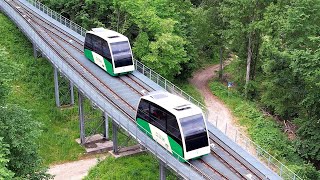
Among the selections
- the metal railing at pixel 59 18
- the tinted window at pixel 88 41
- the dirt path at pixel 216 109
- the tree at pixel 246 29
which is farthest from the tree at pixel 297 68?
the metal railing at pixel 59 18

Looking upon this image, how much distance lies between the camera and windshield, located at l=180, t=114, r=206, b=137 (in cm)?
2434

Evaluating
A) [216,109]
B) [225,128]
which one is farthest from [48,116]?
[216,109]

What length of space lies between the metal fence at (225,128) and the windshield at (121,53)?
101 inches

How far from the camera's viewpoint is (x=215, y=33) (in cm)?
5322

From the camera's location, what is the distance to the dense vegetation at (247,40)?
35781 mm

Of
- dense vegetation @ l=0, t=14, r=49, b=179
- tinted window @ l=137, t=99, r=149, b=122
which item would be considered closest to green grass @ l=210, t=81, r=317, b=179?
tinted window @ l=137, t=99, r=149, b=122

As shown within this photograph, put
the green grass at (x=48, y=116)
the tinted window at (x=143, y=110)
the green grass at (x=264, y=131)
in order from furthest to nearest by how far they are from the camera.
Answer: the green grass at (x=264, y=131) < the green grass at (x=48, y=116) < the tinted window at (x=143, y=110)

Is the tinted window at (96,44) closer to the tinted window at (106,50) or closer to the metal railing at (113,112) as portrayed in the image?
the tinted window at (106,50)

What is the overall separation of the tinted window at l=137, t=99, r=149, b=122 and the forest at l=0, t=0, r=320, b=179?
7.26m

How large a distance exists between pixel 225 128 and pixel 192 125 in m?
Result: 15.3

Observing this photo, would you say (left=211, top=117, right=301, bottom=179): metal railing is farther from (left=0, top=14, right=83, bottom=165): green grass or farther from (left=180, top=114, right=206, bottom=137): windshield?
(left=0, top=14, right=83, bottom=165): green grass

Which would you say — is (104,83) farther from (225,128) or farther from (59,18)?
(59,18)

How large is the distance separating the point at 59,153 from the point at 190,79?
23.6 m

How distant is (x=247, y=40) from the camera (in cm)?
4900
